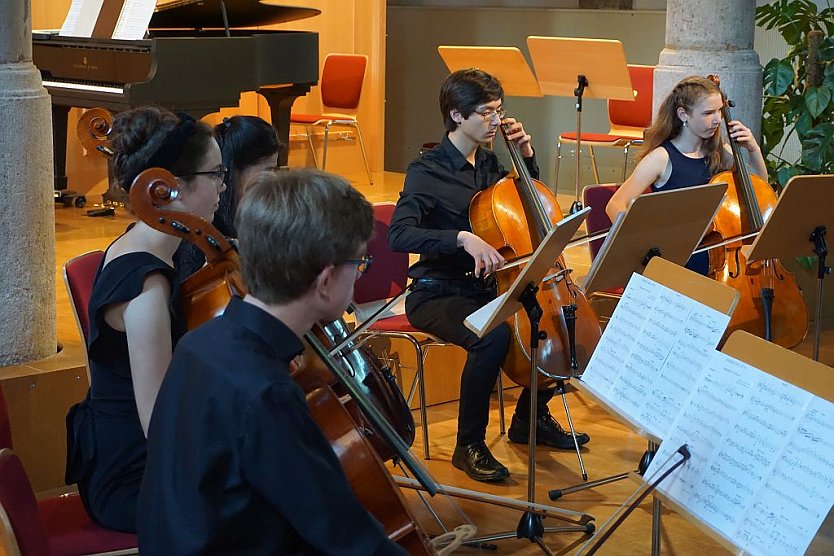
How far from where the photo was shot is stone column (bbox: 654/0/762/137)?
4.64 metres

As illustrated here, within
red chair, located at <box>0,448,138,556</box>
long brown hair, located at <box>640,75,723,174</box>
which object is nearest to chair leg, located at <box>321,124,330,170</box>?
long brown hair, located at <box>640,75,723,174</box>

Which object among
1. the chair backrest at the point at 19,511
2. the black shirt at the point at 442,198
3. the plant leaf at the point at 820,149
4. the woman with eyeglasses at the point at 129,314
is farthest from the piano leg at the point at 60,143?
the chair backrest at the point at 19,511

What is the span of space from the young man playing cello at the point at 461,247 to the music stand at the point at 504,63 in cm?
276

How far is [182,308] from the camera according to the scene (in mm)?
2104

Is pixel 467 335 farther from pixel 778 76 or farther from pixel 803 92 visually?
pixel 803 92

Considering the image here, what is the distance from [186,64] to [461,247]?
2.59 m

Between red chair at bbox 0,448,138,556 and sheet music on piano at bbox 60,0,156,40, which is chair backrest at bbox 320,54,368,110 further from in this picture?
red chair at bbox 0,448,138,556

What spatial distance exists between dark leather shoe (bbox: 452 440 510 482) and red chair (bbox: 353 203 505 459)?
0.19m

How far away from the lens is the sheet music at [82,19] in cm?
588

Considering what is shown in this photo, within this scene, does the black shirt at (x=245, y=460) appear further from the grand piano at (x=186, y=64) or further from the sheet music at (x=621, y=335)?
the grand piano at (x=186, y=64)

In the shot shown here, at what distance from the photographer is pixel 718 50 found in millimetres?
4648

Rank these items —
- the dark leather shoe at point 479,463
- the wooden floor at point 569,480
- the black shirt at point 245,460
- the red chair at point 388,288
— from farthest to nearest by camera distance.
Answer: the red chair at point 388,288 < the dark leather shoe at point 479,463 < the wooden floor at point 569,480 < the black shirt at point 245,460

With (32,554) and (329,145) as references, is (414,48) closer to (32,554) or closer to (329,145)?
(329,145)

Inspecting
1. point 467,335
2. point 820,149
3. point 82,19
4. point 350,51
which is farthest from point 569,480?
point 350,51
